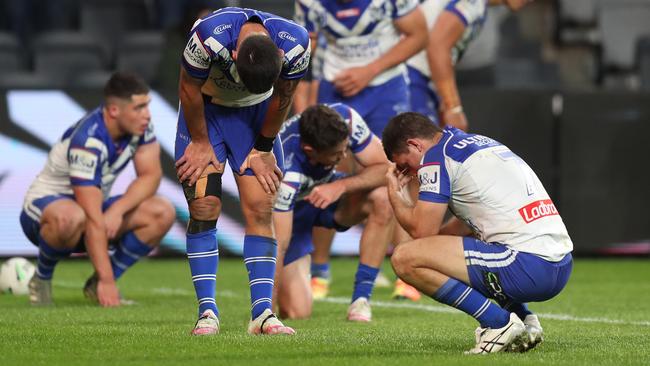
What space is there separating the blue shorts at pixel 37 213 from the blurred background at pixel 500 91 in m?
2.88

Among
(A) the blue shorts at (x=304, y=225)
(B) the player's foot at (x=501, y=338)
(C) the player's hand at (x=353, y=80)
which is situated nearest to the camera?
(B) the player's foot at (x=501, y=338)

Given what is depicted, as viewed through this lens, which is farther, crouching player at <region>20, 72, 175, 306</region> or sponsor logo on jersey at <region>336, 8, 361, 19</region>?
sponsor logo on jersey at <region>336, 8, 361, 19</region>

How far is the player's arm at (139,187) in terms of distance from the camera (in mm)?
9195

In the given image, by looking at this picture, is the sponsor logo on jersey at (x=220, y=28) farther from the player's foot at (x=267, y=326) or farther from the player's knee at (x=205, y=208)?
the player's foot at (x=267, y=326)

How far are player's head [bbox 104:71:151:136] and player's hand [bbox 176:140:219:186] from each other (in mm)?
2410

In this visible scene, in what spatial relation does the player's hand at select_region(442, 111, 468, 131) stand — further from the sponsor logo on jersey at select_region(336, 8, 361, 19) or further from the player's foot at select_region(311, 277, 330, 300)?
the player's foot at select_region(311, 277, 330, 300)

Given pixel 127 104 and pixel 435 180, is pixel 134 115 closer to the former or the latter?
pixel 127 104

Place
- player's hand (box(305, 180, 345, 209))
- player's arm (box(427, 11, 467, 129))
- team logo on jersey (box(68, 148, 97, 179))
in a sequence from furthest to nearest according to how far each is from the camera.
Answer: player's arm (box(427, 11, 467, 129)) → team logo on jersey (box(68, 148, 97, 179)) → player's hand (box(305, 180, 345, 209))

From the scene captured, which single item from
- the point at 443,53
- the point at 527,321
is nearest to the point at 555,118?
the point at 443,53

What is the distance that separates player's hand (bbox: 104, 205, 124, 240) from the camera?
9164mm

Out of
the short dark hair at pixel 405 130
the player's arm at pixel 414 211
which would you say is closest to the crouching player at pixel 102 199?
the player's arm at pixel 414 211

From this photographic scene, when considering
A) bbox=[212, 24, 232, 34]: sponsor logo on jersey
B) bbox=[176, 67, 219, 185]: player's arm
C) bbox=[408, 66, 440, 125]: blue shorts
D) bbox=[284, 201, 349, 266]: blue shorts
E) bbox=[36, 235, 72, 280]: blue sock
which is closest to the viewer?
bbox=[212, 24, 232, 34]: sponsor logo on jersey

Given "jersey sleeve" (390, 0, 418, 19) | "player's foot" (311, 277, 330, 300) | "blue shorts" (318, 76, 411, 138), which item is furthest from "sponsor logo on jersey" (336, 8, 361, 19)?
"player's foot" (311, 277, 330, 300)

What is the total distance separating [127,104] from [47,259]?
1212 mm
